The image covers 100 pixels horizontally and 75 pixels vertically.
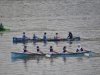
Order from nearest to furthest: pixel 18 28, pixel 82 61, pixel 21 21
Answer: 1. pixel 82 61
2. pixel 18 28
3. pixel 21 21

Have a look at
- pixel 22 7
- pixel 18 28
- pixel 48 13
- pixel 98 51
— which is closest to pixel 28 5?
pixel 22 7

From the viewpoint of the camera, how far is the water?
63.4 meters

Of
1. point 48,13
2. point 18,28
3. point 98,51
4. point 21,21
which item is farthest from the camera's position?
point 48,13

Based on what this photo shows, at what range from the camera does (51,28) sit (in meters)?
97.0

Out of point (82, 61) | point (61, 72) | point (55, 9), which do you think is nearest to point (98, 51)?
point (82, 61)

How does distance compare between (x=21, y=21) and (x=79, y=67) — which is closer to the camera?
(x=79, y=67)

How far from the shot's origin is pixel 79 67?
6356 cm

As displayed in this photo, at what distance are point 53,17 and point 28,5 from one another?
88.7ft

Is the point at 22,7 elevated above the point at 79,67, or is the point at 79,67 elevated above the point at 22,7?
the point at 22,7

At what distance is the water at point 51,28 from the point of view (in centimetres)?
6338

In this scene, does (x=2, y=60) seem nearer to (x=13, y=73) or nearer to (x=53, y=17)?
(x=13, y=73)

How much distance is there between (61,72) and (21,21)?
156ft

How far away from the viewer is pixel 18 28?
96812 millimetres

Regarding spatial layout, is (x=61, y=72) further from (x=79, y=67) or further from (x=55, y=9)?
(x=55, y=9)
